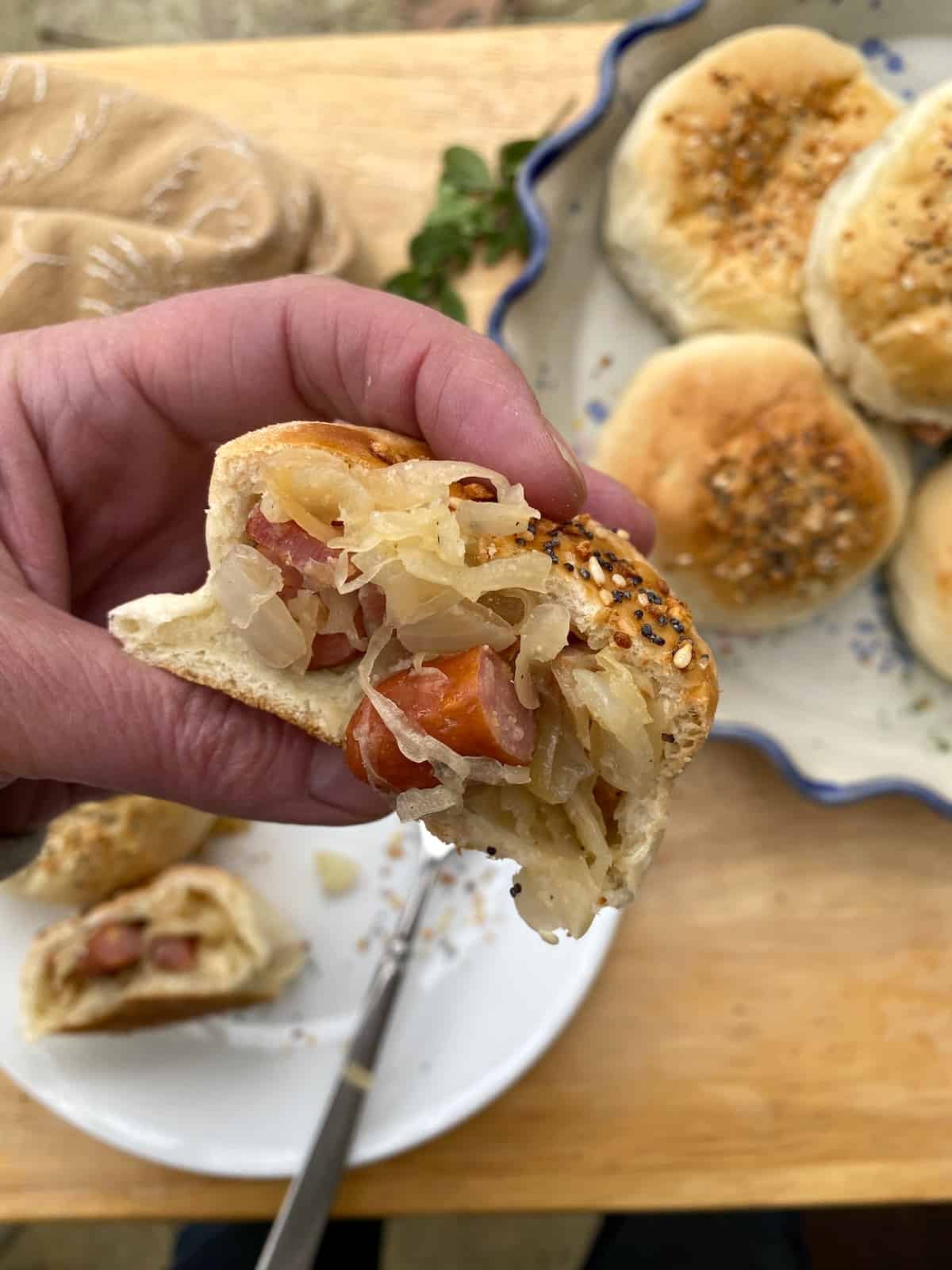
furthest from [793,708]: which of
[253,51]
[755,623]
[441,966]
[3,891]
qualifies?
[253,51]

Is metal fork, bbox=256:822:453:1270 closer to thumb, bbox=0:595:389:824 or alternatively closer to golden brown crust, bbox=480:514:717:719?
thumb, bbox=0:595:389:824

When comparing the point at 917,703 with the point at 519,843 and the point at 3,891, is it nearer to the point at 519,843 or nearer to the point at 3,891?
the point at 519,843

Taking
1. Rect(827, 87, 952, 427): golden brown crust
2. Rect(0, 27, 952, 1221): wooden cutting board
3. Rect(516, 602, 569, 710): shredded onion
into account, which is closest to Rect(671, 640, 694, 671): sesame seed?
Rect(516, 602, 569, 710): shredded onion

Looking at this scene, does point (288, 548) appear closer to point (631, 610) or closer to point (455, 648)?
point (455, 648)

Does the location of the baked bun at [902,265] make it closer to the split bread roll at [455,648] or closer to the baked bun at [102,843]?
the split bread roll at [455,648]

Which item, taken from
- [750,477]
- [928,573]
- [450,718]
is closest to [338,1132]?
[450,718]

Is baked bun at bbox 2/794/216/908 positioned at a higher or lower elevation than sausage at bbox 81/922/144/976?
Result: higher
